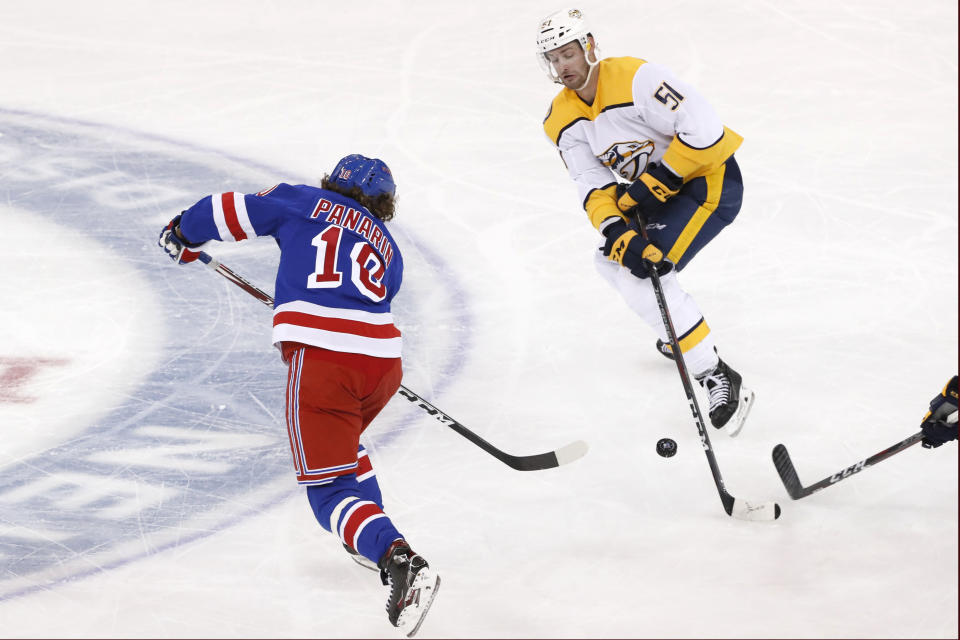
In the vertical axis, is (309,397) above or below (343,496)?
above

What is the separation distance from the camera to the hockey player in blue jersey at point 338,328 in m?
2.51

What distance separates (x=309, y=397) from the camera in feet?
8.40

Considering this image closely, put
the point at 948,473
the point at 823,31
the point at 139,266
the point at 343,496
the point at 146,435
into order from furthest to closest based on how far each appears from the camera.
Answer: the point at 823,31 → the point at 139,266 → the point at 146,435 → the point at 948,473 → the point at 343,496

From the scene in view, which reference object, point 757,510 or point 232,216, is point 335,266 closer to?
point 232,216

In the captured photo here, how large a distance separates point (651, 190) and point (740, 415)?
708 mm

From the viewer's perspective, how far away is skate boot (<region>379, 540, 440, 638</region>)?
7.63ft

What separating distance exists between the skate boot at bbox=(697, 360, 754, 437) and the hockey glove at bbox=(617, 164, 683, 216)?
1.67 ft

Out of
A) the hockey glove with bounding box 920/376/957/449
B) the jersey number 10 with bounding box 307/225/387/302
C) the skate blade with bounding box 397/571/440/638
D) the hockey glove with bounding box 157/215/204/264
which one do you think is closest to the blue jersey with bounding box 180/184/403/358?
the jersey number 10 with bounding box 307/225/387/302

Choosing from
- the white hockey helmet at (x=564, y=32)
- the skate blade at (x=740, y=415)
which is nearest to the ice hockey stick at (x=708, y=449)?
the skate blade at (x=740, y=415)

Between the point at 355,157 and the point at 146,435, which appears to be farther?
the point at 146,435

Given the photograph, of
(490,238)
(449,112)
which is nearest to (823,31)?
(449,112)

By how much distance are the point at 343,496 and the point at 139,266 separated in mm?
2198

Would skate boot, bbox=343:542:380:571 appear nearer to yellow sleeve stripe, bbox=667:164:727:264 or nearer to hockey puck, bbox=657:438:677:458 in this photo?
hockey puck, bbox=657:438:677:458

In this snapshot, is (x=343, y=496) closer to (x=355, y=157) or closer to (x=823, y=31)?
(x=355, y=157)
